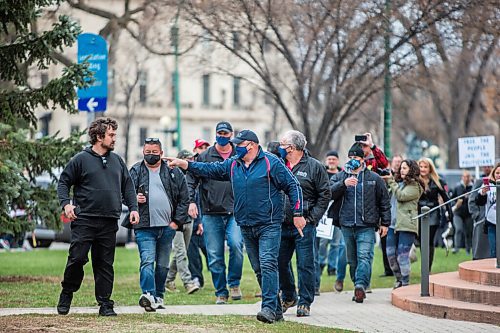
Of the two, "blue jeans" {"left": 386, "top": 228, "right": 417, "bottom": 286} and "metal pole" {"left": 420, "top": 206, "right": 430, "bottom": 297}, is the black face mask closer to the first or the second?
"metal pole" {"left": 420, "top": 206, "right": 430, "bottom": 297}

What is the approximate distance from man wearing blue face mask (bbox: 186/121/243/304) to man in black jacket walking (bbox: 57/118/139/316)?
263 cm

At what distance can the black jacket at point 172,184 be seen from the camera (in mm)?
13664

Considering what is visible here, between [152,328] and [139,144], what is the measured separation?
7690cm

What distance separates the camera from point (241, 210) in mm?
12242

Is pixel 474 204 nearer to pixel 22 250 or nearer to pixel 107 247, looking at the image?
pixel 107 247

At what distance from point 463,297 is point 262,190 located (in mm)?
3165

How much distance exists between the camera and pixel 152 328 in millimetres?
10703

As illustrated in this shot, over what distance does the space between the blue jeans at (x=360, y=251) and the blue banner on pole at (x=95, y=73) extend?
193 inches

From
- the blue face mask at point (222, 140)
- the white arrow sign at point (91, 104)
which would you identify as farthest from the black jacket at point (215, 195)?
the white arrow sign at point (91, 104)

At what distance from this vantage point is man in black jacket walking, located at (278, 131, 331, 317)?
13172mm

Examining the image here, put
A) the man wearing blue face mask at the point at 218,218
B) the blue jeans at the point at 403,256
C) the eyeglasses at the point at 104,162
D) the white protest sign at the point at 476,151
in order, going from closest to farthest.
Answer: the eyeglasses at the point at 104,162, the man wearing blue face mask at the point at 218,218, the blue jeans at the point at 403,256, the white protest sign at the point at 476,151

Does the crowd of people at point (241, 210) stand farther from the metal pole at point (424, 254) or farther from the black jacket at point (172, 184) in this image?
the metal pole at point (424, 254)

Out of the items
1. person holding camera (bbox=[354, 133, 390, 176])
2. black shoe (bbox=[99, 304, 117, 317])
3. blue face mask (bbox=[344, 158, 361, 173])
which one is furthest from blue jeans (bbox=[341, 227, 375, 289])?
black shoe (bbox=[99, 304, 117, 317])

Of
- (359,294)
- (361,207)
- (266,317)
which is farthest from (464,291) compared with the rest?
(266,317)
